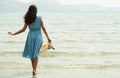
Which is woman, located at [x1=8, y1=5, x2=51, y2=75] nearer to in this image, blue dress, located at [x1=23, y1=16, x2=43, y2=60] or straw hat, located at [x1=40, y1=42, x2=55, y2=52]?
blue dress, located at [x1=23, y1=16, x2=43, y2=60]

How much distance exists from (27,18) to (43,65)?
10.5 ft

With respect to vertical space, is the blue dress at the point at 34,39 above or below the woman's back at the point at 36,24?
below

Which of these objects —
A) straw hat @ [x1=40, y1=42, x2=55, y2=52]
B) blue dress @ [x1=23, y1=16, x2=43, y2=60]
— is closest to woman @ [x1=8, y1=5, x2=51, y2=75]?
blue dress @ [x1=23, y1=16, x2=43, y2=60]

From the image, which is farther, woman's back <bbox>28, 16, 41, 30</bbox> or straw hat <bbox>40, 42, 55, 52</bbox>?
straw hat <bbox>40, 42, 55, 52</bbox>

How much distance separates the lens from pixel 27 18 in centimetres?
887

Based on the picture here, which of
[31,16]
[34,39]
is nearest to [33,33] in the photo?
[34,39]

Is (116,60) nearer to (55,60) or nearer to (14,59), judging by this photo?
(55,60)

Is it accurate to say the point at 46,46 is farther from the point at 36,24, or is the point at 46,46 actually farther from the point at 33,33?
the point at 36,24

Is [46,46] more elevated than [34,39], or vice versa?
[34,39]

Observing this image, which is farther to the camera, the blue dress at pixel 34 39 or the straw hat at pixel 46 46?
the straw hat at pixel 46 46

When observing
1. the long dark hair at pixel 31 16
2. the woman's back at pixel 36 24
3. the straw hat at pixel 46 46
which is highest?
the long dark hair at pixel 31 16

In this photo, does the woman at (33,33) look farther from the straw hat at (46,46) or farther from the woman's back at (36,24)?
the straw hat at (46,46)

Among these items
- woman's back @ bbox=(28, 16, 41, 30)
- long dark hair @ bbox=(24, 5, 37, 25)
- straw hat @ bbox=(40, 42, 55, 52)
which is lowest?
straw hat @ bbox=(40, 42, 55, 52)

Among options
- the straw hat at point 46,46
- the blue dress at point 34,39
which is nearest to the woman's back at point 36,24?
the blue dress at point 34,39
